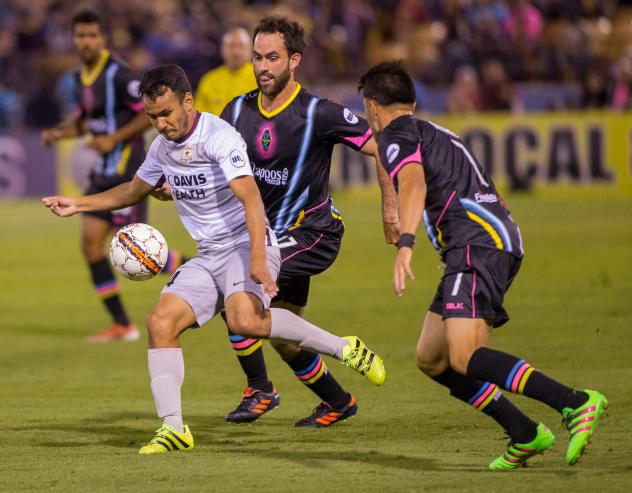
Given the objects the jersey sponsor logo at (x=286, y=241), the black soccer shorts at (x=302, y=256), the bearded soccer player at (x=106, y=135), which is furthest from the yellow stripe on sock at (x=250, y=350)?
the bearded soccer player at (x=106, y=135)

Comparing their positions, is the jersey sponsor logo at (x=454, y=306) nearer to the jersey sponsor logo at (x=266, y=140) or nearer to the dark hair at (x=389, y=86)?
the dark hair at (x=389, y=86)

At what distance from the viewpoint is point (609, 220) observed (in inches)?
758

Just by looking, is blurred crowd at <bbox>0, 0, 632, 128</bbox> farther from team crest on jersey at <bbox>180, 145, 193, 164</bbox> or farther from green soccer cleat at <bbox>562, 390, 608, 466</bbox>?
green soccer cleat at <bbox>562, 390, 608, 466</bbox>

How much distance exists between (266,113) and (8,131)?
1848 centimetres

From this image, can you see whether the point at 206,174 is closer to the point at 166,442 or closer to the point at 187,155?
the point at 187,155

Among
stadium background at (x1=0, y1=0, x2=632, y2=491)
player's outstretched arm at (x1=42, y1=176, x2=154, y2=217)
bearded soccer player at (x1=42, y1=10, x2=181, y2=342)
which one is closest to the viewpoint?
stadium background at (x1=0, y1=0, x2=632, y2=491)

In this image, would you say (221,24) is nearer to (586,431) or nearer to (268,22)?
(268,22)

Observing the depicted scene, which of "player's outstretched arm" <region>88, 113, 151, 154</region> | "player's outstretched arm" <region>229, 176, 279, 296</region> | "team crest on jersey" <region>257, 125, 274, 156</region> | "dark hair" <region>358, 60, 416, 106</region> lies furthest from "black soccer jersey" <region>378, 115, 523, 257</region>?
"player's outstretched arm" <region>88, 113, 151, 154</region>

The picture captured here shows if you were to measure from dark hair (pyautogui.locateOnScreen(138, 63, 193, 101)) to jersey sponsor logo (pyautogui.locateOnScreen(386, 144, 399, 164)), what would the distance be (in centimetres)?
130

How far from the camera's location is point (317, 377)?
764cm

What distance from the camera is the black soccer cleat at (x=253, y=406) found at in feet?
25.4

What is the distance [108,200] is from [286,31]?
4.62 feet

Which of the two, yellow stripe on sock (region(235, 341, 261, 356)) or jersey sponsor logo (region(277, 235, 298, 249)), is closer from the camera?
jersey sponsor logo (region(277, 235, 298, 249))

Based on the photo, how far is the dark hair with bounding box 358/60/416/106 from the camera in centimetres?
630
